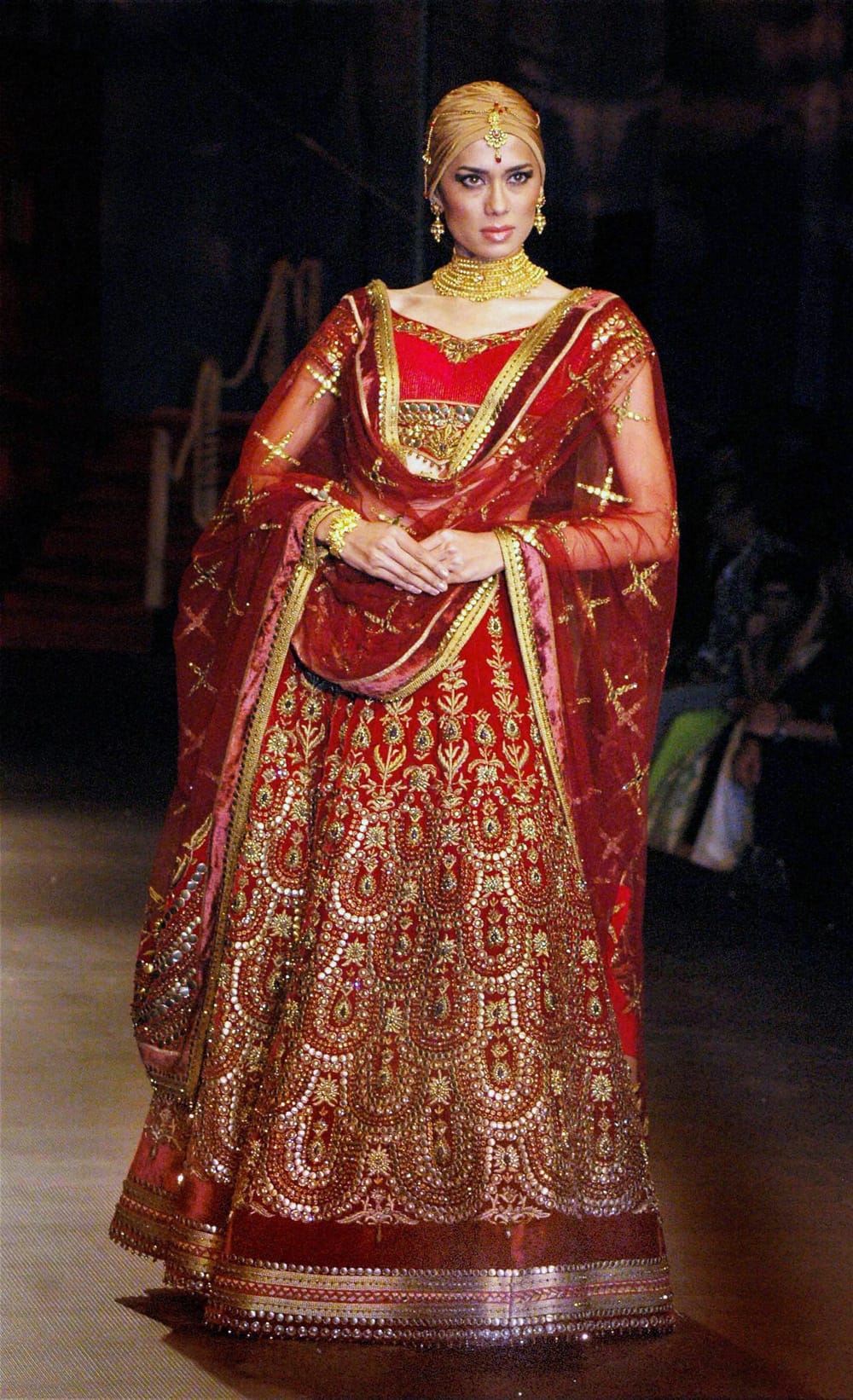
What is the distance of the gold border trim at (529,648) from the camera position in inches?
111

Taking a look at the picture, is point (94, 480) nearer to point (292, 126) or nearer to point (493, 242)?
point (292, 126)

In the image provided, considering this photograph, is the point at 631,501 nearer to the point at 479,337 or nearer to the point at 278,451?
the point at 479,337

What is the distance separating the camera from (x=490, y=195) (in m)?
2.93

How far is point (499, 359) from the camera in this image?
2.93 metres

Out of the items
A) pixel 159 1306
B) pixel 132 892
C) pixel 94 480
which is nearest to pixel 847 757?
pixel 132 892

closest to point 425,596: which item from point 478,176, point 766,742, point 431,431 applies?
point 431,431

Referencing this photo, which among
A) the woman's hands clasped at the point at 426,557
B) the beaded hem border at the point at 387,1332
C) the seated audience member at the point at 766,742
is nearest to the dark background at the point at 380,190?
the seated audience member at the point at 766,742

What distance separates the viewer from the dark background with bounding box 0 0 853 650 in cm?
716

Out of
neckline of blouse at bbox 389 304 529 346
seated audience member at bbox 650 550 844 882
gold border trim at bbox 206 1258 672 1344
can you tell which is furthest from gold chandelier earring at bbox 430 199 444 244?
seated audience member at bbox 650 550 844 882

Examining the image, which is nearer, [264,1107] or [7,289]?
[264,1107]

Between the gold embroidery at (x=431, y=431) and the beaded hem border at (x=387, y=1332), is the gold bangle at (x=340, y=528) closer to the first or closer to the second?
the gold embroidery at (x=431, y=431)

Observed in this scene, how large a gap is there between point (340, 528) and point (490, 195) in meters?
0.51

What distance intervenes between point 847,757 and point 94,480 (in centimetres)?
682

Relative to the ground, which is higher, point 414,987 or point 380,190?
point 380,190
